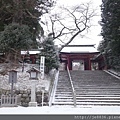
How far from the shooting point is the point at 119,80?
608 inches

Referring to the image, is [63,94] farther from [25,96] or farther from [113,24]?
[113,24]

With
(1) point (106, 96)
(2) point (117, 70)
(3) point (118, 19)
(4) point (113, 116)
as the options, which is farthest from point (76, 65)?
(4) point (113, 116)

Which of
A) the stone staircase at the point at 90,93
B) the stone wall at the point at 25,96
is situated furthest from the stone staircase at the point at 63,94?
the stone wall at the point at 25,96

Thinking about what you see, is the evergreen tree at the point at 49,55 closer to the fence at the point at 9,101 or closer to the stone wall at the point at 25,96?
the stone wall at the point at 25,96

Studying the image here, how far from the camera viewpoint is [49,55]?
14.5 metres

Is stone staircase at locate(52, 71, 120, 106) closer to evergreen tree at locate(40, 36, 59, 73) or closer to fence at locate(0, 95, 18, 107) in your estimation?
evergreen tree at locate(40, 36, 59, 73)

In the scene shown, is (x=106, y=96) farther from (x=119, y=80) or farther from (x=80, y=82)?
(x=119, y=80)

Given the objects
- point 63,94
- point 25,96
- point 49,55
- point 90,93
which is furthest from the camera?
point 49,55

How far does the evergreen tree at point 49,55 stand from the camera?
1441cm

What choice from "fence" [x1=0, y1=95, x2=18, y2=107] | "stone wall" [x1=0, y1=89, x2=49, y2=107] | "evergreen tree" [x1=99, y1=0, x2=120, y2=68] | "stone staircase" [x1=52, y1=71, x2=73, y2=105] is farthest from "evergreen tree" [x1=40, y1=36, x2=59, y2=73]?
"fence" [x1=0, y1=95, x2=18, y2=107]

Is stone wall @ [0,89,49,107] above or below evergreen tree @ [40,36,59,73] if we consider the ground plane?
below

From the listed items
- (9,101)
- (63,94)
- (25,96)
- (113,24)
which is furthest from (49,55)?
(113,24)

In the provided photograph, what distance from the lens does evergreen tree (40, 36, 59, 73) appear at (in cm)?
1441

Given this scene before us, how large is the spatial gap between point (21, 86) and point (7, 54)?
4320mm
